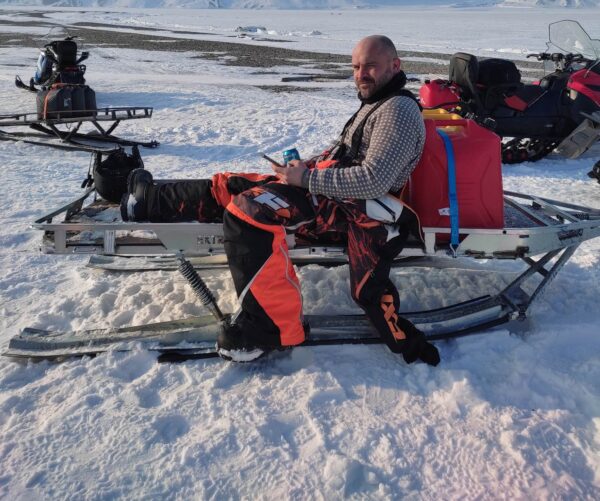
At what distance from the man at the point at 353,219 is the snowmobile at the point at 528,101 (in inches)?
152

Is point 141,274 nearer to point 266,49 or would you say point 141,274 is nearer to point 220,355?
point 220,355

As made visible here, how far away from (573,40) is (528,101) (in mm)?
1290

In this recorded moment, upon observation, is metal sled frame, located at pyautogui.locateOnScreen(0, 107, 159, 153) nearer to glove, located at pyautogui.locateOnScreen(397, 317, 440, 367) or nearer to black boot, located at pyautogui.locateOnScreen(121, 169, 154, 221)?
black boot, located at pyautogui.locateOnScreen(121, 169, 154, 221)

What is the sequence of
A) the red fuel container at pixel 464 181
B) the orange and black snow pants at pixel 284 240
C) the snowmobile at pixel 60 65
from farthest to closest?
the snowmobile at pixel 60 65 < the red fuel container at pixel 464 181 < the orange and black snow pants at pixel 284 240

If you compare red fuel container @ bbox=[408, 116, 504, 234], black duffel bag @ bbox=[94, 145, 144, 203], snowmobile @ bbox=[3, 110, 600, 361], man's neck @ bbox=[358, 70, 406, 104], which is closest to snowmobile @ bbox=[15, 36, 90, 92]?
black duffel bag @ bbox=[94, 145, 144, 203]

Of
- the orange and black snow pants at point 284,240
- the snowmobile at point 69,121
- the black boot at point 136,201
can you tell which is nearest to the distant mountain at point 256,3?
the snowmobile at point 69,121

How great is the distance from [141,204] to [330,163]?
0.96 metres

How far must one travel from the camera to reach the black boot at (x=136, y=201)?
2.86 m

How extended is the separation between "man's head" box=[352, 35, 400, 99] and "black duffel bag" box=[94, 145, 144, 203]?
4.70 ft

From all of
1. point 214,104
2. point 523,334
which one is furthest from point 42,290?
point 214,104

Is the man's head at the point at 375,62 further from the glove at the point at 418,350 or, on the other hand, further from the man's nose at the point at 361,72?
the glove at the point at 418,350

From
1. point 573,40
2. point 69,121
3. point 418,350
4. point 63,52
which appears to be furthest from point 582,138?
point 63,52

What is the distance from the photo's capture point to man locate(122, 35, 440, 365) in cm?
247

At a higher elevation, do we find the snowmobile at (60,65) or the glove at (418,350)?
the snowmobile at (60,65)
